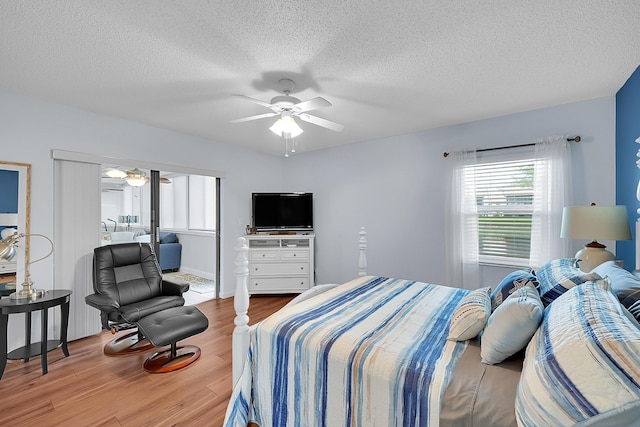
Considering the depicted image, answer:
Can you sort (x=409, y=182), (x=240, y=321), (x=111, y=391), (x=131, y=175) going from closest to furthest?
(x=240, y=321)
(x=111, y=391)
(x=131, y=175)
(x=409, y=182)

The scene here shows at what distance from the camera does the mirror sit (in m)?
2.56

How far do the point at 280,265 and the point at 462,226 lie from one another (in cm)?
266

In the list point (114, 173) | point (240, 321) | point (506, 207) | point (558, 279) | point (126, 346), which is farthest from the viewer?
point (114, 173)

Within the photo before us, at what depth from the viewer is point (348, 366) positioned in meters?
1.35

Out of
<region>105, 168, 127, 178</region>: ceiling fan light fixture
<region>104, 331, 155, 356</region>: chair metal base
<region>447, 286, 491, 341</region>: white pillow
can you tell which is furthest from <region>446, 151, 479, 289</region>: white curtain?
<region>105, 168, 127, 178</region>: ceiling fan light fixture

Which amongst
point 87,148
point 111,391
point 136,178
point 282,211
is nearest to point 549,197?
point 282,211

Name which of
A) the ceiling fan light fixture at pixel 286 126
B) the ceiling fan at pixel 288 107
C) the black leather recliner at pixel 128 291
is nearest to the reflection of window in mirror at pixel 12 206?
the black leather recliner at pixel 128 291

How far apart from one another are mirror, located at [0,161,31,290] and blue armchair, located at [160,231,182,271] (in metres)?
1.34

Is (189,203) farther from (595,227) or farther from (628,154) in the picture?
(628,154)

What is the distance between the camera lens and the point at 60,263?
289 centimetres

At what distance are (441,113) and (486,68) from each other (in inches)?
38.4

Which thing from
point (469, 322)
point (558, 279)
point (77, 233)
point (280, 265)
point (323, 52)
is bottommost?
point (280, 265)

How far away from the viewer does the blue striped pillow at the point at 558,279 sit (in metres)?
1.53

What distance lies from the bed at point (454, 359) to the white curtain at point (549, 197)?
1.16 metres
